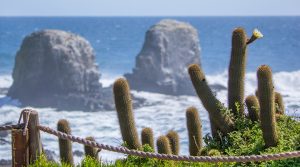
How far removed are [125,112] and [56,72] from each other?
5360cm

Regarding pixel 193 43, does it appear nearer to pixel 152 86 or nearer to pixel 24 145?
pixel 152 86

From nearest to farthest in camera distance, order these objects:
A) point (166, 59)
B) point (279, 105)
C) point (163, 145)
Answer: point (163, 145) < point (279, 105) < point (166, 59)

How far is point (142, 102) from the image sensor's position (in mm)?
57312

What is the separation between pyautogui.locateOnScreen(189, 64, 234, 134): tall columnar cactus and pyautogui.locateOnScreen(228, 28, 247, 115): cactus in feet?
1.00

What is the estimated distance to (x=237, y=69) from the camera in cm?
959

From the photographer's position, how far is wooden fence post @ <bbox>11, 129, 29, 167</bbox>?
6.05 meters

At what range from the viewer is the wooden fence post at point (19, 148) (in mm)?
6051

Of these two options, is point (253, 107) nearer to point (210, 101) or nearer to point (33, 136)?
point (210, 101)

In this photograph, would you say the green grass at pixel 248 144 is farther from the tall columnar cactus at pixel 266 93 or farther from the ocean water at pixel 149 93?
the tall columnar cactus at pixel 266 93

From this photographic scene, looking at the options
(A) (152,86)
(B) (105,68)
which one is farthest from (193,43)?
(B) (105,68)

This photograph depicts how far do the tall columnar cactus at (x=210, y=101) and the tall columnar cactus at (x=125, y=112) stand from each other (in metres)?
1.12

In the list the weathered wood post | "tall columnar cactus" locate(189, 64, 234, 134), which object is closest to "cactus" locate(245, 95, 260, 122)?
"tall columnar cactus" locate(189, 64, 234, 134)

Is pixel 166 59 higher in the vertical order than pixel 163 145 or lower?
higher

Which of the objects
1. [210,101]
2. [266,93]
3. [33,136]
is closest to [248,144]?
[210,101]
